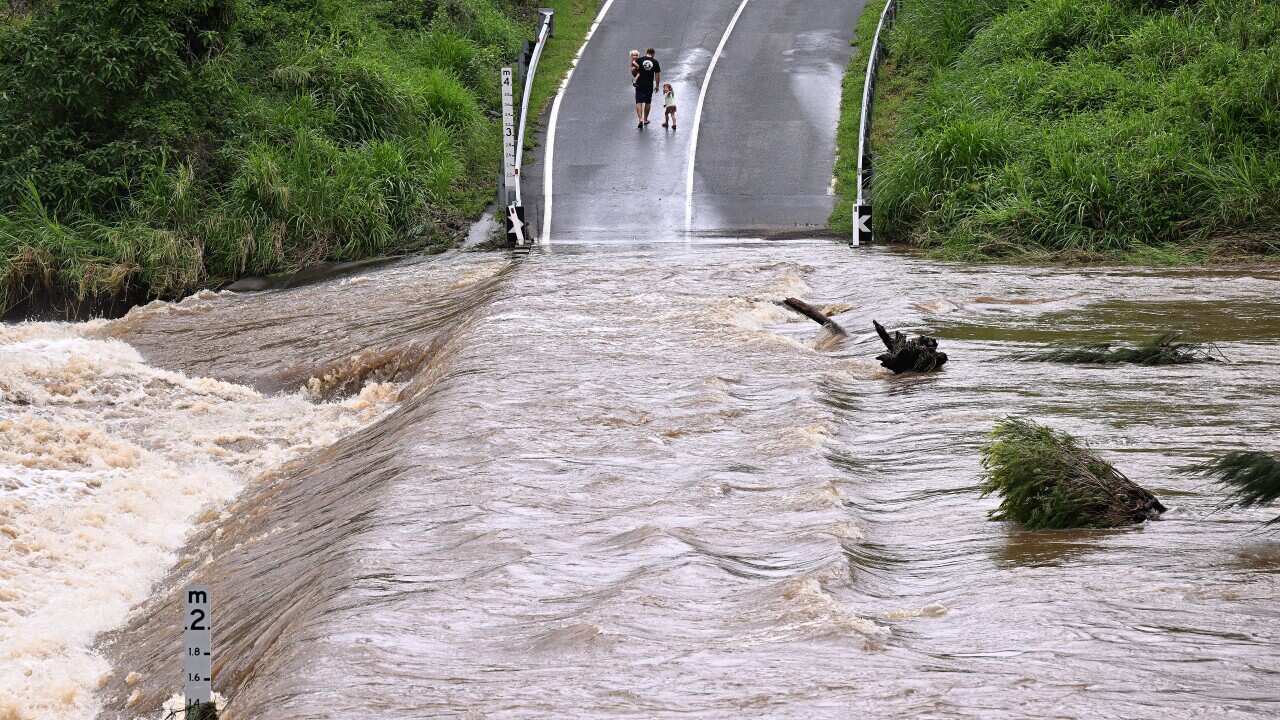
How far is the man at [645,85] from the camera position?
1010 inches

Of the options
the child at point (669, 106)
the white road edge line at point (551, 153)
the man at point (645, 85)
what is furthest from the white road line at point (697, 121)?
the white road edge line at point (551, 153)

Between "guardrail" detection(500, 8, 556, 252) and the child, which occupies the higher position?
the child

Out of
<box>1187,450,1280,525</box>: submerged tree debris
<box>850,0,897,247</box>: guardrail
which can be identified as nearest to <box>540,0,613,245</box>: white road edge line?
<box>850,0,897,247</box>: guardrail

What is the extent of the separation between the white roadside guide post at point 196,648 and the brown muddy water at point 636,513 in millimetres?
461

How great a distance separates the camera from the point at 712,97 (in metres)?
27.7

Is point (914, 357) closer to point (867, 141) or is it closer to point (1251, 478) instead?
point (1251, 478)

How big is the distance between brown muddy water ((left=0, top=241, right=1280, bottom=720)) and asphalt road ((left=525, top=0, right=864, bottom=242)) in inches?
204

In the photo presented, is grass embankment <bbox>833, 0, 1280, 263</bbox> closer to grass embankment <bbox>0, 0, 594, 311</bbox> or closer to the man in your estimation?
the man

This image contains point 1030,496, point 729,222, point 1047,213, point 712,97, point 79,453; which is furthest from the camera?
point 712,97

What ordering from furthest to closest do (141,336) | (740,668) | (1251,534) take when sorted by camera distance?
(141,336)
(1251,534)
(740,668)

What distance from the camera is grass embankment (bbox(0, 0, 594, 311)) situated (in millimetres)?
21031

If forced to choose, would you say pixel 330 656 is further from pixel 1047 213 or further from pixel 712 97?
pixel 712 97

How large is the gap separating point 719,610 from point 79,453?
7801 mm

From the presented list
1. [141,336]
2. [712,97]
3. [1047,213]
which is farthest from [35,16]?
[1047,213]
